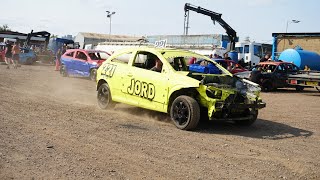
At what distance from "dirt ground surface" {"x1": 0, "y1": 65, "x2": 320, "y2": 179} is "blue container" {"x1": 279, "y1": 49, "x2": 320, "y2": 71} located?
13.5 m

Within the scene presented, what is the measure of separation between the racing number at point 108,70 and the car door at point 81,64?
886 centimetres

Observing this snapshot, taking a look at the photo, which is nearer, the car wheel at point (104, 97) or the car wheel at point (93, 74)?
the car wheel at point (104, 97)

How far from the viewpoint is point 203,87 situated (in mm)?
7473

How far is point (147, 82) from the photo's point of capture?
27.4 ft

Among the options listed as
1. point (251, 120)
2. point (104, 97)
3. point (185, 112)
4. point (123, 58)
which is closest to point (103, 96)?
point (104, 97)

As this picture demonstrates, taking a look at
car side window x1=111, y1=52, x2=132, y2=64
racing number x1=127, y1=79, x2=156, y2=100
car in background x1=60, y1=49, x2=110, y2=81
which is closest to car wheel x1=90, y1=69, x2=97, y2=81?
car in background x1=60, y1=49, x2=110, y2=81

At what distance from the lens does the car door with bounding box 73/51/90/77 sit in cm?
1847

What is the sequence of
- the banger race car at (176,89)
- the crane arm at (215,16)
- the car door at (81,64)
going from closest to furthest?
the banger race car at (176,89) → the car door at (81,64) → the crane arm at (215,16)

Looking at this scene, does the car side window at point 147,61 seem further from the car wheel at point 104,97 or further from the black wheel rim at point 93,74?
the black wheel rim at point 93,74

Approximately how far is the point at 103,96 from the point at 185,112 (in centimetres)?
284

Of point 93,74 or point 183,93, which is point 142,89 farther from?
point 93,74

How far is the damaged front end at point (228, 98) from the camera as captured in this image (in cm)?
746

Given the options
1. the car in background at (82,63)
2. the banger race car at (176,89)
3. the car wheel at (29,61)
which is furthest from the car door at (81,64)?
the car wheel at (29,61)

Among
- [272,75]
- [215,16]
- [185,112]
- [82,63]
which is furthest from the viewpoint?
[215,16]
